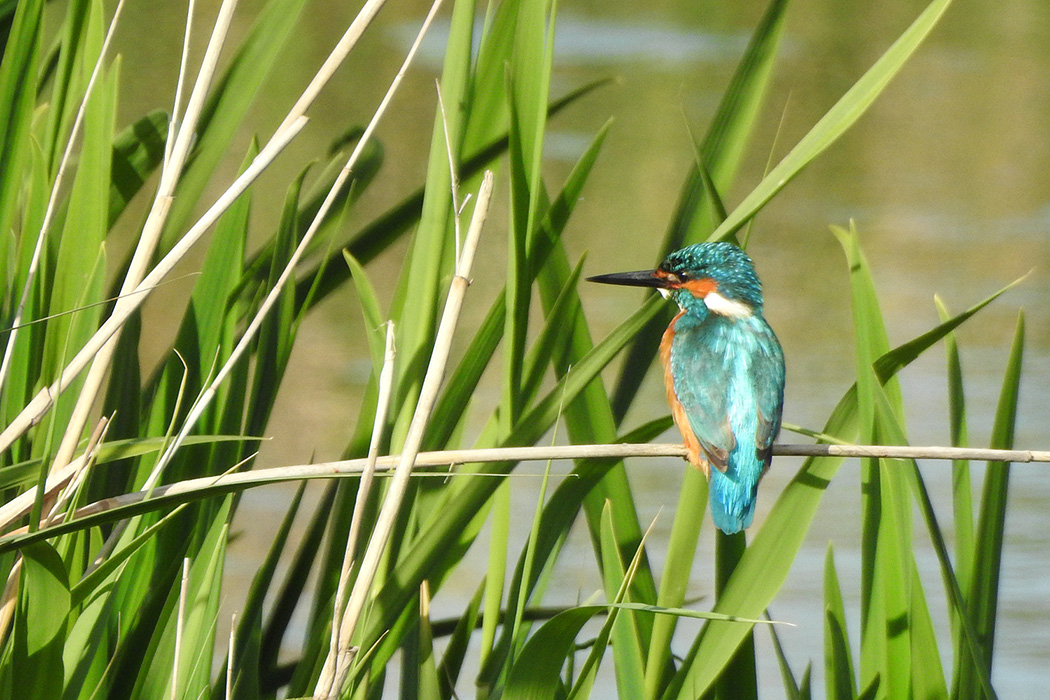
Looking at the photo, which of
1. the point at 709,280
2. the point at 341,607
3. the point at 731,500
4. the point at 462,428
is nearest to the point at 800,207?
the point at 709,280

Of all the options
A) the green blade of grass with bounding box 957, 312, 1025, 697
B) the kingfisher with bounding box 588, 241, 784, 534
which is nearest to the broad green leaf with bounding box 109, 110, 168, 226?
the kingfisher with bounding box 588, 241, 784, 534

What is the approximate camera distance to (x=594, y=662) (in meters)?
1.11

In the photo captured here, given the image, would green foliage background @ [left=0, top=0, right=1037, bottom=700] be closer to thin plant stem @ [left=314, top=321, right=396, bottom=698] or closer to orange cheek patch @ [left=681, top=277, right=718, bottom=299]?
thin plant stem @ [left=314, top=321, right=396, bottom=698]

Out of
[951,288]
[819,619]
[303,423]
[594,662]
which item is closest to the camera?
[594,662]

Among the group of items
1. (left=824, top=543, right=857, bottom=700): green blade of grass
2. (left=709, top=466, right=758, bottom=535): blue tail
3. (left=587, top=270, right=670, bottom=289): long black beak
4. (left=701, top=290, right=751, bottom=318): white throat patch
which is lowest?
(left=824, top=543, right=857, bottom=700): green blade of grass

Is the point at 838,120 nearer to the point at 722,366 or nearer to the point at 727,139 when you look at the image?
the point at 727,139

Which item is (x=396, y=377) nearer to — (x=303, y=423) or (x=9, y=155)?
(x=9, y=155)

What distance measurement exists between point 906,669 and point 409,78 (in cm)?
560

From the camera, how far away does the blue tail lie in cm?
142

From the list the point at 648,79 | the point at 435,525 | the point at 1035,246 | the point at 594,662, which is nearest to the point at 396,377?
the point at 435,525

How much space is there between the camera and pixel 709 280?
1.88m

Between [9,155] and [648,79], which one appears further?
[648,79]

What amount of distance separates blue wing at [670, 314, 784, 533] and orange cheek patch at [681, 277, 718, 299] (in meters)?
0.05

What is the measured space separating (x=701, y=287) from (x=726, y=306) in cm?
5
